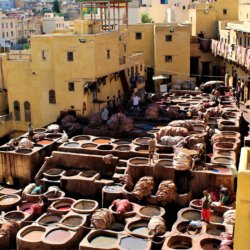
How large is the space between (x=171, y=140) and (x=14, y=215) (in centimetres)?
978

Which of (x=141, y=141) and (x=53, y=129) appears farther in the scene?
(x=53, y=129)

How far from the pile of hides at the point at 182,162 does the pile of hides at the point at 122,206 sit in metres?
3.20

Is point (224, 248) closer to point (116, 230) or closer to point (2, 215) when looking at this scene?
point (116, 230)

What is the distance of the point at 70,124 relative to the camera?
99.5 feet

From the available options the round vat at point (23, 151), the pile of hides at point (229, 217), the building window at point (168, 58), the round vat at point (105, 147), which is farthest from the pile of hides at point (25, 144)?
the building window at point (168, 58)

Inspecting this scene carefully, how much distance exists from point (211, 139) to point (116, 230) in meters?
9.99

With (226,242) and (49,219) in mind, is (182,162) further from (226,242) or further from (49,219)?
(49,219)

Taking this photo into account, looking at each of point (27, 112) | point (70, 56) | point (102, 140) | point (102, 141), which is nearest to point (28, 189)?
point (102, 141)

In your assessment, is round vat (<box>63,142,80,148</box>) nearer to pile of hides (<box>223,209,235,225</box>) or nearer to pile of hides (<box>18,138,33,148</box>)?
pile of hides (<box>18,138,33,148</box>)

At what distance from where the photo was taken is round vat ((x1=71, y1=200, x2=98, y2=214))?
69.2ft

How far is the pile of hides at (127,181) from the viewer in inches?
872

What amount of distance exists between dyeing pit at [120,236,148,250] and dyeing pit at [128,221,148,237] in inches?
27.0

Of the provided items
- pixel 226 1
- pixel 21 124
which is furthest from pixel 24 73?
pixel 226 1

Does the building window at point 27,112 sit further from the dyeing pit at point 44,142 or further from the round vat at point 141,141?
the round vat at point 141,141
